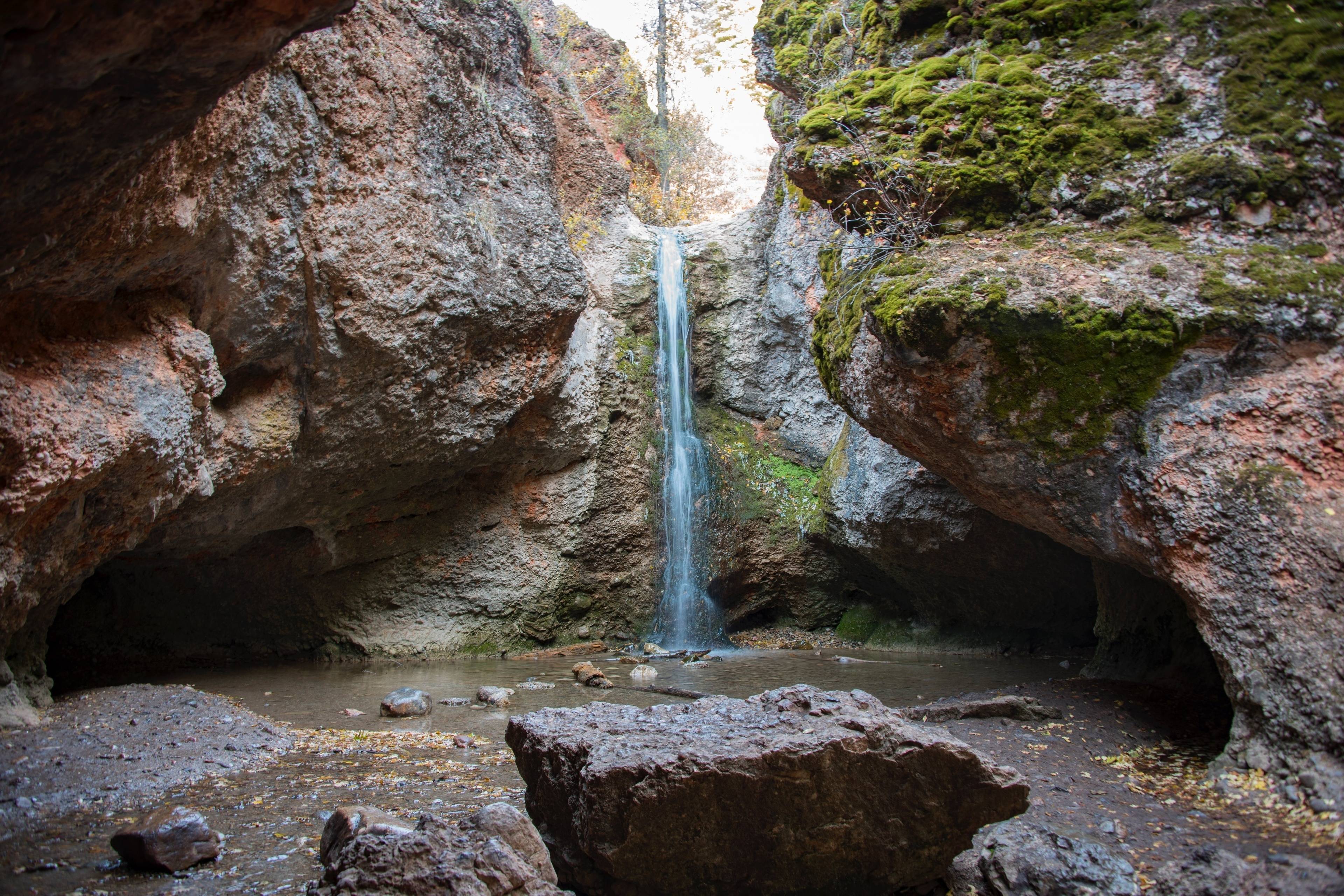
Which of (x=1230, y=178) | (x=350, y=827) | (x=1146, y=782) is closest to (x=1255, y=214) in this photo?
(x=1230, y=178)

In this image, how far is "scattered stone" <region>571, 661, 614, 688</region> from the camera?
8031mm

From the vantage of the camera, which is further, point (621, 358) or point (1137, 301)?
point (621, 358)

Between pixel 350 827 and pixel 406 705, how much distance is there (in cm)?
370

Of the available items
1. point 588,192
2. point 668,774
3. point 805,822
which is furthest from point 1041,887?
point 588,192

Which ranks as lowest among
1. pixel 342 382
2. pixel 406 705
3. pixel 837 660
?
pixel 406 705

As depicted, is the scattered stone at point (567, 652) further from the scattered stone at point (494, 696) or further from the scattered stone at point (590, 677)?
the scattered stone at point (494, 696)

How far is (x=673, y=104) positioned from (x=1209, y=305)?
684 inches

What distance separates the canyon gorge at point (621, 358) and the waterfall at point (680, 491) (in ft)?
0.70

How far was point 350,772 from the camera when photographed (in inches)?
189

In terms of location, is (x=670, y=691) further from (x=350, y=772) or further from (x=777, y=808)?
(x=777, y=808)

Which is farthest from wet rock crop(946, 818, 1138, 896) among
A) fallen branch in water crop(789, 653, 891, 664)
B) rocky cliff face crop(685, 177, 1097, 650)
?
fallen branch in water crop(789, 653, 891, 664)

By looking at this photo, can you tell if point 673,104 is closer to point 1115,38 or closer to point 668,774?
point 1115,38

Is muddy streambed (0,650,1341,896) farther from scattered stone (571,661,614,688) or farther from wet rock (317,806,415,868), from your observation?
scattered stone (571,661,614,688)

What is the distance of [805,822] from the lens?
306 cm
